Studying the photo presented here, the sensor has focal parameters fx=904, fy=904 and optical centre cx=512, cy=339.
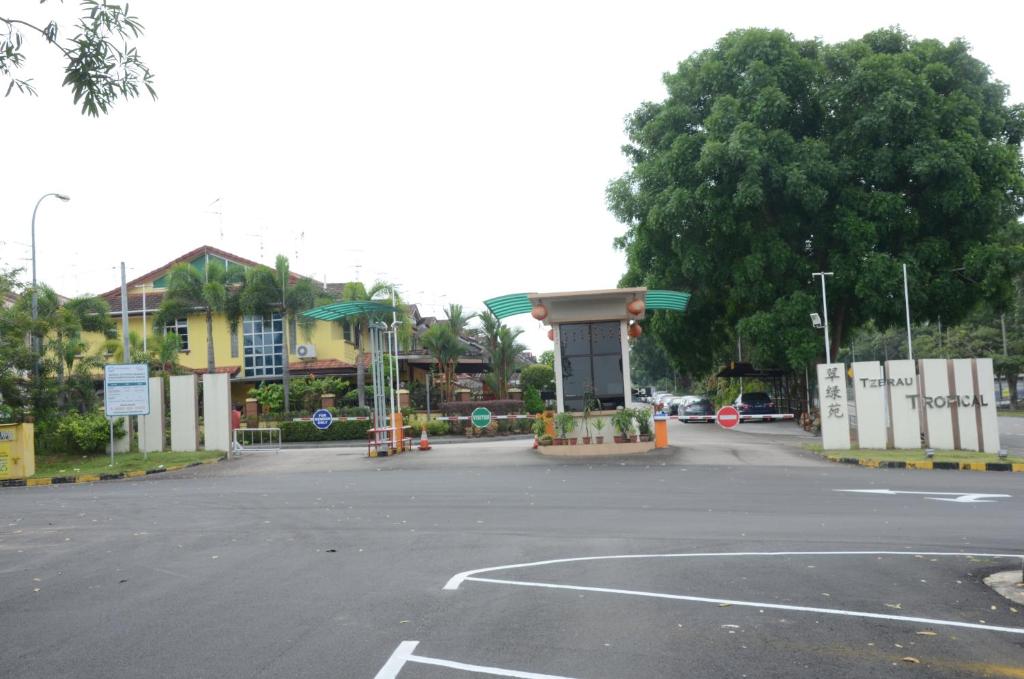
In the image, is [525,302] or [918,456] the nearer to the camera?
[918,456]

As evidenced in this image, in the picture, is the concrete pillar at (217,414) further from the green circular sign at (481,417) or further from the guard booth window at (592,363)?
the guard booth window at (592,363)

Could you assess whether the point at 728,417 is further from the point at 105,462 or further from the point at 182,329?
the point at 182,329

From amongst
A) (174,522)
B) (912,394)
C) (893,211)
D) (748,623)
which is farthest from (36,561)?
(893,211)

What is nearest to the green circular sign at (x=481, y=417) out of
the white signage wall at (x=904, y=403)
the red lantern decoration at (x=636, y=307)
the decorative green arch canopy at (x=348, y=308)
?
the decorative green arch canopy at (x=348, y=308)

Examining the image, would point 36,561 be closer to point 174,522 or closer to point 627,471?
point 174,522

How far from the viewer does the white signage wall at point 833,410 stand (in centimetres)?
2423

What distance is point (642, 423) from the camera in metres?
25.2

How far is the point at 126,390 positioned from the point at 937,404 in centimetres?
2234

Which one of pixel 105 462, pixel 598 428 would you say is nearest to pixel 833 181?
pixel 598 428

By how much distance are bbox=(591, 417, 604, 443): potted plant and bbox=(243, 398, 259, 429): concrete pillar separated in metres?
22.2

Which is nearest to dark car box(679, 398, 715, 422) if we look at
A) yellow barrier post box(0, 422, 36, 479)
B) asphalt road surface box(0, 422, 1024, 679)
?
asphalt road surface box(0, 422, 1024, 679)

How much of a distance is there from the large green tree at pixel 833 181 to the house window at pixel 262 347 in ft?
84.5

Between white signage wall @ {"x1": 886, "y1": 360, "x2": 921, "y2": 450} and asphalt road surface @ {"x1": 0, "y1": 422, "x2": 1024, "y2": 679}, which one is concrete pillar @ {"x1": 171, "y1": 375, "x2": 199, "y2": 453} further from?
white signage wall @ {"x1": 886, "y1": 360, "x2": 921, "y2": 450}

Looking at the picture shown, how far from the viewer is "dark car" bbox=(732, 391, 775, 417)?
43.5m
